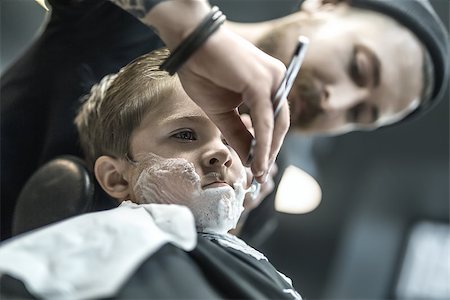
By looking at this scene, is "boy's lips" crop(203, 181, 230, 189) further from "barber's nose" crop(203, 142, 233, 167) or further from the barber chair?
the barber chair

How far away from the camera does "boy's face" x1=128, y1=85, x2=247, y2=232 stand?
1156mm

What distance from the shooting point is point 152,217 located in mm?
1022

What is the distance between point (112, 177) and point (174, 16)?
0.41 meters

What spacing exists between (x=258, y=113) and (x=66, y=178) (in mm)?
565

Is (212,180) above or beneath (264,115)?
beneath

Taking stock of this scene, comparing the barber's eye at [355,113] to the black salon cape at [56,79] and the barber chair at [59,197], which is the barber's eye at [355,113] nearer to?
the black salon cape at [56,79]

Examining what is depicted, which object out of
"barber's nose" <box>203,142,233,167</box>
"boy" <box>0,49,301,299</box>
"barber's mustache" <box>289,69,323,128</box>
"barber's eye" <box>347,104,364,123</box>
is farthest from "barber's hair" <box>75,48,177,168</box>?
"barber's eye" <box>347,104,364,123</box>

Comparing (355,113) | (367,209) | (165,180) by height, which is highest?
(165,180)

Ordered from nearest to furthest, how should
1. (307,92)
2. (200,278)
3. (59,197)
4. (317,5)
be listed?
(200,278), (59,197), (307,92), (317,5)

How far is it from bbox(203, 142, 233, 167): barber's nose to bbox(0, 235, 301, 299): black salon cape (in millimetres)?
124

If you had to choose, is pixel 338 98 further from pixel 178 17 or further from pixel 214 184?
pixel 178 17

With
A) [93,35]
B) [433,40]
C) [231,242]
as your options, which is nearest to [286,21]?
[433,40]

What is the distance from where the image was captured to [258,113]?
100 cm

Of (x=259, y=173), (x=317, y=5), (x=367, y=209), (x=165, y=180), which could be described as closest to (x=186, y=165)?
(x=165, y=180)
